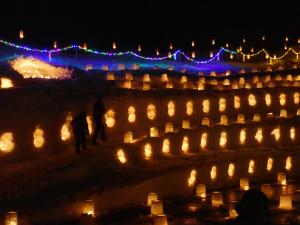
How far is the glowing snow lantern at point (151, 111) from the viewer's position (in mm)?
14661

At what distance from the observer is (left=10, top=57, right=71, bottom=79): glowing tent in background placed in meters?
15.3

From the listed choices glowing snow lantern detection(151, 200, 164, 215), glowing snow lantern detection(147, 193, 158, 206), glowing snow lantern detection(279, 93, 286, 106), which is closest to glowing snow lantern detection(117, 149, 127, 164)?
glowing snow lantern detection(147, 193, 158, 206)

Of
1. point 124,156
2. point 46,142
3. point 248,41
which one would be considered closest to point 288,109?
point 124,156

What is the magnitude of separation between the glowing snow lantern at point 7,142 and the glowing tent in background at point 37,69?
3975 mm

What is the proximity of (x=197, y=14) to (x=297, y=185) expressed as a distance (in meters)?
17.9

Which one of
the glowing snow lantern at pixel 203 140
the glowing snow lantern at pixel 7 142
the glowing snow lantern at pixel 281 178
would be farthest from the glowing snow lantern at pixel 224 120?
the glowing snow lantern at pixel 7 142

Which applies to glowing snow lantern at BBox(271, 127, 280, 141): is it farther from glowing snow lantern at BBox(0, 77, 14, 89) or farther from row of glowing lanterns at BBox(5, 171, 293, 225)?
glowing snow lantern at BBox(0, 77, 14, 89)

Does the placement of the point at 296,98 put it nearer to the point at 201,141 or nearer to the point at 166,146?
the point at 201,141

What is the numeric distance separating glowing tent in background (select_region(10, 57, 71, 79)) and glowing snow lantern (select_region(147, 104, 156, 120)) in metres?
2.61

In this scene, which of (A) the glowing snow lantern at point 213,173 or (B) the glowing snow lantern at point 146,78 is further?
(B) the glowing snow lantern at point 146,78

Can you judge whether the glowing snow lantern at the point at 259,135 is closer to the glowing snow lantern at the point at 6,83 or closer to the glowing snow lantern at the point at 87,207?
the glowing snow lantern at the point at 6,83

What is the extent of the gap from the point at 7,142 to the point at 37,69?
187 inches

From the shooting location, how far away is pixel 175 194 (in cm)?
1191

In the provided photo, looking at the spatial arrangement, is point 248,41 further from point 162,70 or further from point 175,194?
point 175,194
